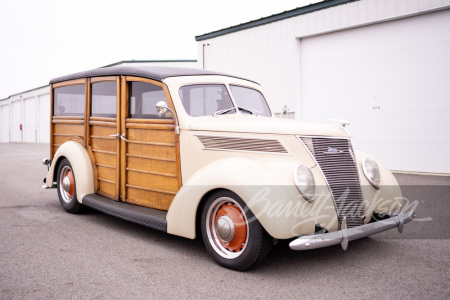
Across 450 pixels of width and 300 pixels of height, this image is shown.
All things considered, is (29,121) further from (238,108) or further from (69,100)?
(238,108)

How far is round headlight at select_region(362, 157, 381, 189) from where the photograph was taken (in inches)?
163

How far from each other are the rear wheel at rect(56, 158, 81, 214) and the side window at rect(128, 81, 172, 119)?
4.78 ft

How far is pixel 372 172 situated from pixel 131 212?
2618 mm

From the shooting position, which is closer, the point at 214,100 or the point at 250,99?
the point at 214,100

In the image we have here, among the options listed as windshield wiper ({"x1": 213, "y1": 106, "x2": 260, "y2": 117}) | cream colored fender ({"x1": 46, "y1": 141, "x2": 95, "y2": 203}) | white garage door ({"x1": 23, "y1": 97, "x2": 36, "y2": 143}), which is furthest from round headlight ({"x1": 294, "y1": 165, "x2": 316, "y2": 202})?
white garage door ({"x1": 23, "y1": 97, "x2": 36, "y2": 143})

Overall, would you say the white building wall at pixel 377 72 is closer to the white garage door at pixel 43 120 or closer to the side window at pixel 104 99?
the side window at pixel 104 99

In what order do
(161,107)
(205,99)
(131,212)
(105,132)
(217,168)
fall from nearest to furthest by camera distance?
(217,168) → (161,107) → (131,212) → (205,99) → (105,132)

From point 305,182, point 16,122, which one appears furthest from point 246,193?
point 16,122

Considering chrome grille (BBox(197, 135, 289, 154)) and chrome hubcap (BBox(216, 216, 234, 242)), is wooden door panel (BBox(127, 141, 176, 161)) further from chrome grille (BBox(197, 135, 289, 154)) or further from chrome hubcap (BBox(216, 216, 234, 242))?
chrome hubcap (BBox(216, 216, 234, 242))

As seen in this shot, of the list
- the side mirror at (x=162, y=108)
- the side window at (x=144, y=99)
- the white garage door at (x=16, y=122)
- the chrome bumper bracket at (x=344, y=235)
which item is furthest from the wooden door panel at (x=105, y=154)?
the white garage door at (x=16, y=122)

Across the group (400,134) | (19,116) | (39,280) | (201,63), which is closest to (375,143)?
(400,134)

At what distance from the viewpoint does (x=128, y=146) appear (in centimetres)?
507

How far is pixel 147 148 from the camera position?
482cm

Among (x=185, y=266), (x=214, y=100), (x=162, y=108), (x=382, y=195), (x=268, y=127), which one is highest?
(x=214, y=100)
